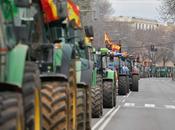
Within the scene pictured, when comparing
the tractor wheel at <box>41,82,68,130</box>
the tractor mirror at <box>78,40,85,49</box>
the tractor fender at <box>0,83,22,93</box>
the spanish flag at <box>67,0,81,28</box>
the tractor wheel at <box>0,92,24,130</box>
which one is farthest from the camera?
the tractor mirror at <box>78,40,85,49</box>

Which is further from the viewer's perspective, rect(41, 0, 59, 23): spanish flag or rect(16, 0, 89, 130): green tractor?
rect(41, 0, 59, 23): spanish flag

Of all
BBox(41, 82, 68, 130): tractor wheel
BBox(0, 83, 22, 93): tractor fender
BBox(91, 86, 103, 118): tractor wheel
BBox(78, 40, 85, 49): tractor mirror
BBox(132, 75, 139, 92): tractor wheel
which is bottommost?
BBox(132, 75, 139, 92): tractor wheel

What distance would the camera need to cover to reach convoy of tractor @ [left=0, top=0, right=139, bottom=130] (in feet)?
20.2

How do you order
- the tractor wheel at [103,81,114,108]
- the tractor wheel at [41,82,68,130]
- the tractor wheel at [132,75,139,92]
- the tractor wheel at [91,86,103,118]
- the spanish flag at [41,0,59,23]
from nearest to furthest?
1. the tractor wheel at [41,82,68,130]
2. the spanish flag at [41,0,59,23]
3. the tractor wheel at [91,86,103,118]
4. the tractor wheel at [103,81,114,108]
5. the tractor wheel at [132,75,139,92]

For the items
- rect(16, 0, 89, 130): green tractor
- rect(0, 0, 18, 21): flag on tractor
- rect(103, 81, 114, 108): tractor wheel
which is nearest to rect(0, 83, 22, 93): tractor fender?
rect(0, 0, 18, 21): flag on tractor

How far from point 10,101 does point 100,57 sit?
17934 mm

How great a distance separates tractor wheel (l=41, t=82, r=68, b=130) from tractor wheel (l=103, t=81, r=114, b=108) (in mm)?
15131

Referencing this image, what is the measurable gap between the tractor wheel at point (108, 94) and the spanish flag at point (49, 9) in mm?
14291

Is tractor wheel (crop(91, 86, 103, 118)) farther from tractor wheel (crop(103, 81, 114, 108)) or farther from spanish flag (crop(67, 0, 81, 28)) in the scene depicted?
spanish flag (crop(67, 0, 81, 28))

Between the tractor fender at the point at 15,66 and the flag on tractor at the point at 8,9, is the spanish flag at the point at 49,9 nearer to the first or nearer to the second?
the flag on tractor at the point at 8,9

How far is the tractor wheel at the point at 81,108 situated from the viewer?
1102 centimetres

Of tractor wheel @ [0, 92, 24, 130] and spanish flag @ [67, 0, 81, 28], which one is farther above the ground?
spanish flag @ [67, 0, 81, 28]

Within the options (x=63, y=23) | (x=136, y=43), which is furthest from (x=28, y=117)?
(x=136, y=43)

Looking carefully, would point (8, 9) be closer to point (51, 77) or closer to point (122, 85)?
point (51, 77)
